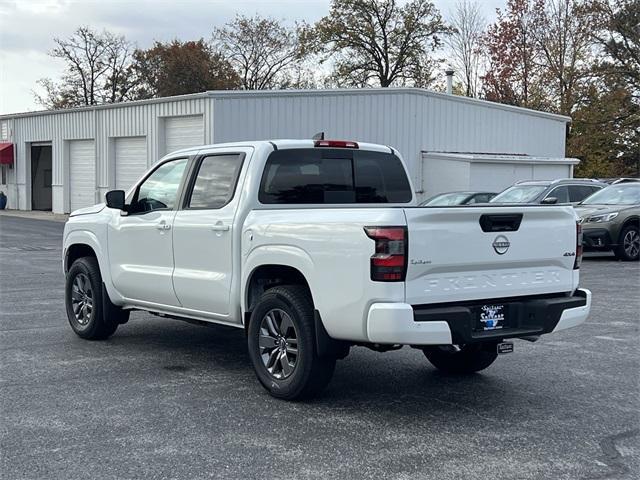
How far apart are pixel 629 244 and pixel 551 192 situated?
8.07ft

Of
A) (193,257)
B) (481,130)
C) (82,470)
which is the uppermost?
(481,130)

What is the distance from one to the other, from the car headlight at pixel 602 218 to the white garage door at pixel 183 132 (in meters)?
12.5

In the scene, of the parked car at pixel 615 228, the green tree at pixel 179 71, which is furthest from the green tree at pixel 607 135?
the parked car at pixel 615 228

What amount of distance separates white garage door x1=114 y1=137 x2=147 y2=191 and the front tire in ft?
76.7

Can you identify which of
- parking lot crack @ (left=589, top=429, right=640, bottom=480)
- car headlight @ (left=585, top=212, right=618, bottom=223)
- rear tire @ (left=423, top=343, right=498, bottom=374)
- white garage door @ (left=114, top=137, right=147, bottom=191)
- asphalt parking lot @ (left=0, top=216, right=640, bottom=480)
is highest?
white garage door @ (left=114, top=137, right=147, bottom=191)

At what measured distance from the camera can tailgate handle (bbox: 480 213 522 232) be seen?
18.6ft

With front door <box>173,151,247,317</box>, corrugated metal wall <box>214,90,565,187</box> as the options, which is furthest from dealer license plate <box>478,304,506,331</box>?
corrugated metal wall <box>214,90,565,187</box>

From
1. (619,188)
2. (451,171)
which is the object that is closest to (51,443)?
(619,188)

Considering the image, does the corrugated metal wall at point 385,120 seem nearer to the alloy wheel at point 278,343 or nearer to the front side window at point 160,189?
the front side window at point 160,189

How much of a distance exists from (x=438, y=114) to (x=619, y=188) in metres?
10.7

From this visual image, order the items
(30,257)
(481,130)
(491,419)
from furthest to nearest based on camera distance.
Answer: (481,130) < (30,257) < (491,419)

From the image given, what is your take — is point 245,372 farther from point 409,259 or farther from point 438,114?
point 438,114

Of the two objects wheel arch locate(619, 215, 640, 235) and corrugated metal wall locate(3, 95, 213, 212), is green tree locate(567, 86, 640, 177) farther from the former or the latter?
wheel arch locate(619, 215, 640, 235)

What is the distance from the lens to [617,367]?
741 cm
